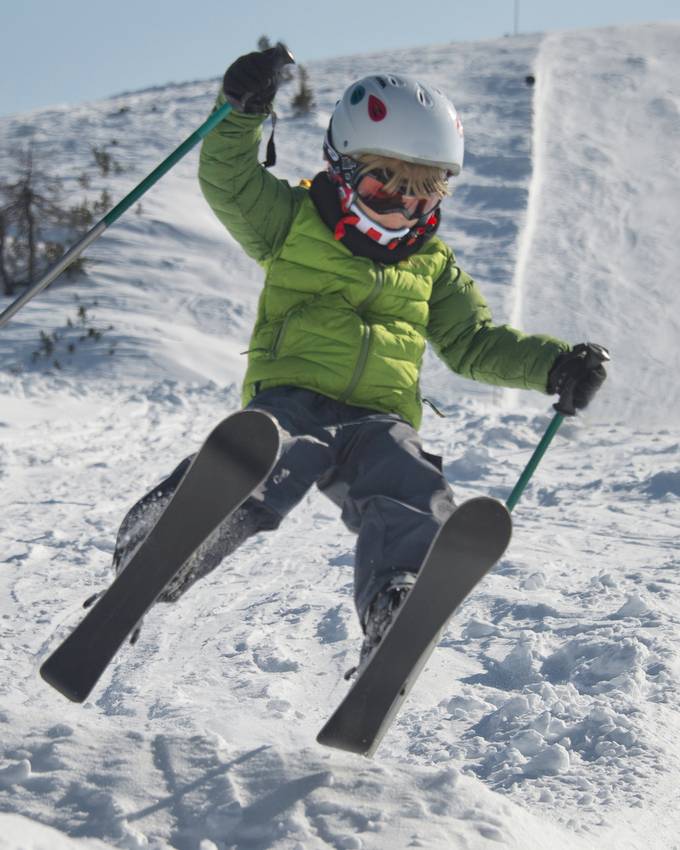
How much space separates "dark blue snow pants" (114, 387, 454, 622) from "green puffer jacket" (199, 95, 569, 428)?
11 centimetres

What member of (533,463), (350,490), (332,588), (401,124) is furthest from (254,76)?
(332,588)

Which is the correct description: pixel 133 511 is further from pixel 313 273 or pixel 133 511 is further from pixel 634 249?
pixel 634 249

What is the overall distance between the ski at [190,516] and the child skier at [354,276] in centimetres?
36

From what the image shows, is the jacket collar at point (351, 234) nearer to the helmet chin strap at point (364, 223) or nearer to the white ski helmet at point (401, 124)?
the helmet chin strap at point (364, 223)

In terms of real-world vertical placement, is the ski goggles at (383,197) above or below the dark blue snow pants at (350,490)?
above

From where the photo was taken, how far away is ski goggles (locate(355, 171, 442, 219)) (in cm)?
350

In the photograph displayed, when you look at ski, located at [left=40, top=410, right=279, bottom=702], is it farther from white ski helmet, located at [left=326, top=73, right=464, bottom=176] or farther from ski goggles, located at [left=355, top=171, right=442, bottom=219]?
white ski helmet, located at [left=326, top=73, right=464, bottom=176]

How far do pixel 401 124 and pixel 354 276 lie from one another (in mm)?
510

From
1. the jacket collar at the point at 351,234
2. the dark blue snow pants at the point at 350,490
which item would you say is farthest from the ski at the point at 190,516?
the jacket collar at the point at 351,234

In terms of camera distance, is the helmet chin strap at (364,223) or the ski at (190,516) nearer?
the ski at (190,516)

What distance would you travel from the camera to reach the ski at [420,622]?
106 inches

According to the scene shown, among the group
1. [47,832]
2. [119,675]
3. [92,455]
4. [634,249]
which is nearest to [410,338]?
[119,675]

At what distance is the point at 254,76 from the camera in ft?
11.1

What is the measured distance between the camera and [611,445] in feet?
24.0
